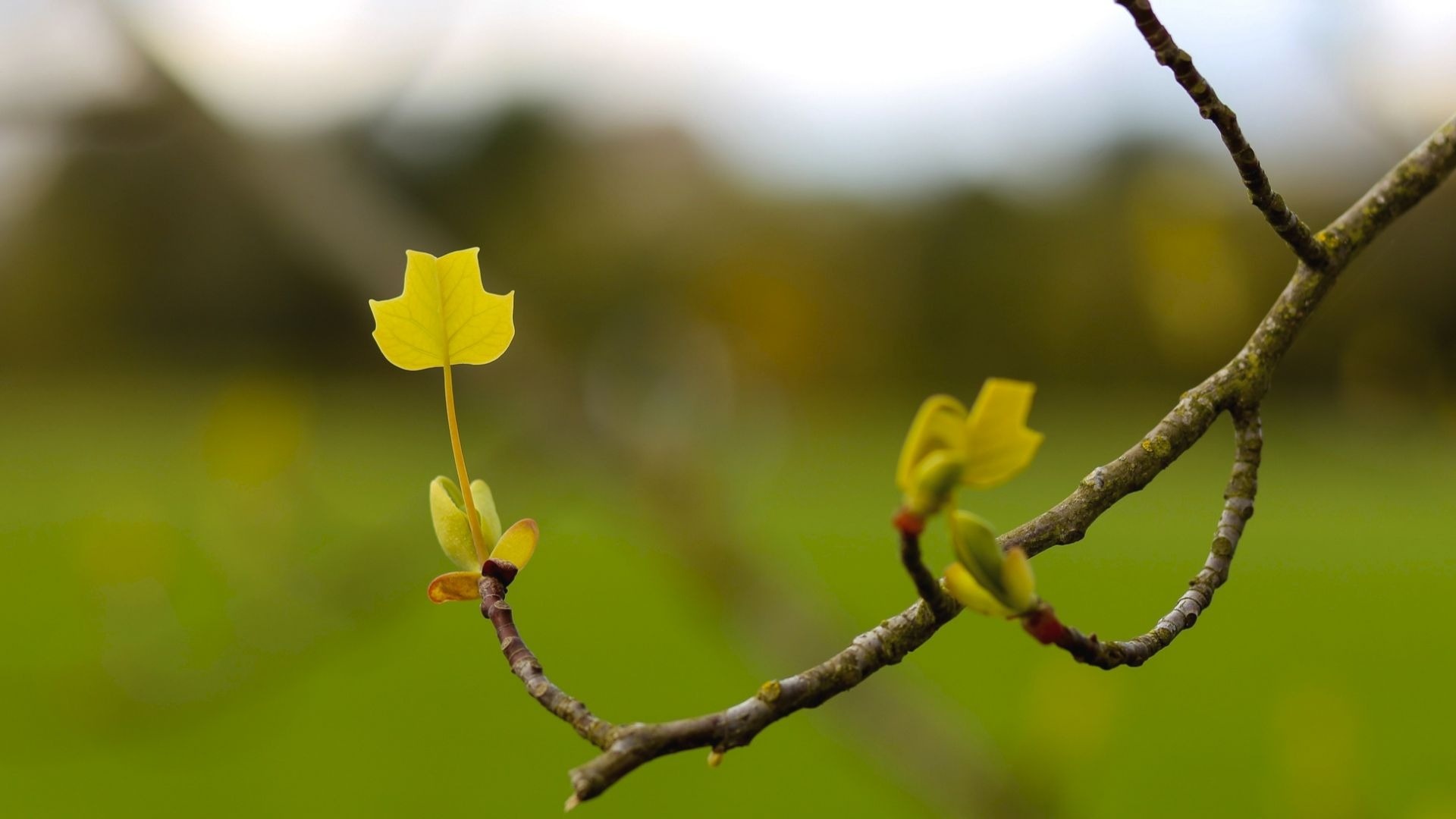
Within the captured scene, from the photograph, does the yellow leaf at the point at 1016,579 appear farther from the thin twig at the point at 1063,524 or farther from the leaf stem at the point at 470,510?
the leaf stem at the point at 470,510

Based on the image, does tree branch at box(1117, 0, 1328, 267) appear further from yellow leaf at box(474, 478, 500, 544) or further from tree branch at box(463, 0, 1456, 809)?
yellow leaf at box(474, 478, 500, 544)

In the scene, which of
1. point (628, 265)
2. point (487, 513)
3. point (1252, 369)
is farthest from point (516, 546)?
point (628, 265)

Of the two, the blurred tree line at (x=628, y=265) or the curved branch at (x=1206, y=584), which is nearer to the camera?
the curved branch at (x=1206, y=584)

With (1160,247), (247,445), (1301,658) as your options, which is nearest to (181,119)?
(247,445)

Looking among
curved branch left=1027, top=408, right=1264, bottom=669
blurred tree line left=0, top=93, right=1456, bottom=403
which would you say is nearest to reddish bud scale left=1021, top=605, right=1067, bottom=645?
curved branch left=1027, top=408, right=1264, bottom=669

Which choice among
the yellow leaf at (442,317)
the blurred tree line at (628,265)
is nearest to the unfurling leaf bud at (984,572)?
the yellow leaf at (442,317)

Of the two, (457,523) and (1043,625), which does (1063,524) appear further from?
(457,523)
